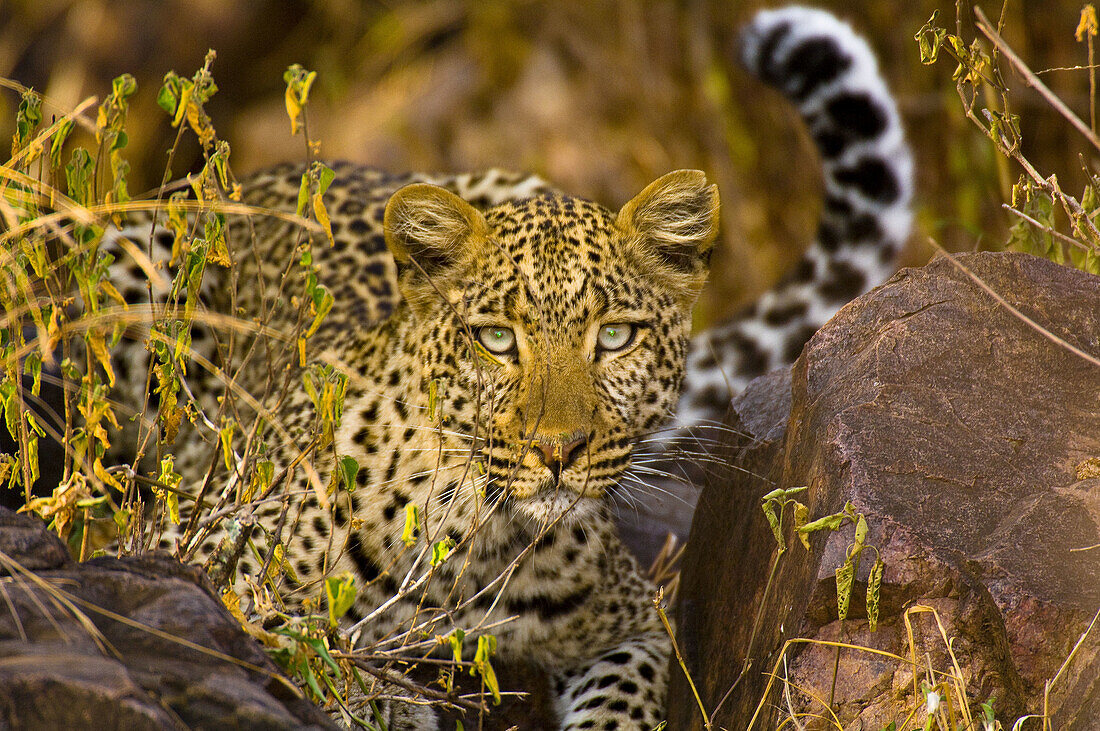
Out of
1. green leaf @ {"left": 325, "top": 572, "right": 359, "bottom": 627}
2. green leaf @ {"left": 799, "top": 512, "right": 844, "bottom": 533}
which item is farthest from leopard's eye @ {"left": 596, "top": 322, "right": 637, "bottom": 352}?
green leaf @ {"left": 325, "top": 572, "right": 359, "bottom": 627}

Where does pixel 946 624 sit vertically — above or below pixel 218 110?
below

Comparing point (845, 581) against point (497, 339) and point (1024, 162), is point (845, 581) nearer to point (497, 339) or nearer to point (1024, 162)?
point (497, 339)

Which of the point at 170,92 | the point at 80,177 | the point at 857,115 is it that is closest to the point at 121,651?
the point at 80,177

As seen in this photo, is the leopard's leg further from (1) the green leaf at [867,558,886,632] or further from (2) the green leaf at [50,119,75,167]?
(2) the green leaf at [50,119,75,167]

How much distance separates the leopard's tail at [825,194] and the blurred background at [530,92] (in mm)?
4126

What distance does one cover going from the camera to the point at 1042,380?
3795 mm

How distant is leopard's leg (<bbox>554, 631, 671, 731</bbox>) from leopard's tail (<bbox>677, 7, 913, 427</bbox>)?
986 millimetres

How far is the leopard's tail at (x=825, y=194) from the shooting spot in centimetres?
542

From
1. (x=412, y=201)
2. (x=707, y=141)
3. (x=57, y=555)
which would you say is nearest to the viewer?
(x=57, y=555)

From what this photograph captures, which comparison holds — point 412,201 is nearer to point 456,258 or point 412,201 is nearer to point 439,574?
point 456,258

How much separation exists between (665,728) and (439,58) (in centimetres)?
851

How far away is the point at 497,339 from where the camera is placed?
430cm

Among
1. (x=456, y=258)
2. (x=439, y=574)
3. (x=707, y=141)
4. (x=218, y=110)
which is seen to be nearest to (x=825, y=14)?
(x=456, y=258)

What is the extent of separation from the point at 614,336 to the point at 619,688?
1319 mm
